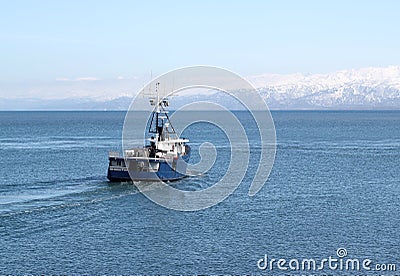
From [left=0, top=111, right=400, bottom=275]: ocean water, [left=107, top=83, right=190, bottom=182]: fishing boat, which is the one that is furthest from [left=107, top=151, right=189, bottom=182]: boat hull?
[left=0, top=111, right=400, bottom=275]: ocean water

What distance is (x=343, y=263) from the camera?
4678 centimetres

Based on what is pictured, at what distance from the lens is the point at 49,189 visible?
7212 centimetres

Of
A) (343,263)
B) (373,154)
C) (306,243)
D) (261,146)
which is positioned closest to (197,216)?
(306,243)

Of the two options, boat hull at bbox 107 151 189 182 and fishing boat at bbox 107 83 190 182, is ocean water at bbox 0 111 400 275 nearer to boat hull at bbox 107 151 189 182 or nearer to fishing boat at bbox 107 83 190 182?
boat hull at bbox 107 151 189 182

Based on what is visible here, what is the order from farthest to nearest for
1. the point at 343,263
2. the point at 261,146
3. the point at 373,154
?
the point at 261,146
the point at 373,154
the point at 343,263

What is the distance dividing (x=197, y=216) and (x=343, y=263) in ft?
56.4

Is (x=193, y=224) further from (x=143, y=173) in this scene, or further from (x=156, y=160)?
(x=156, y=160)

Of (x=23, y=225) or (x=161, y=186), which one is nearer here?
(x=23, y=225)

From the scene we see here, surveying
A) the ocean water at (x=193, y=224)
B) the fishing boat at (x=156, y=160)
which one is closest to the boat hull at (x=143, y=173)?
the fishing boat at (x=156, y=160)

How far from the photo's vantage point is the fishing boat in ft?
251

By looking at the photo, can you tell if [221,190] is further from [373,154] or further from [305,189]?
[373,154]

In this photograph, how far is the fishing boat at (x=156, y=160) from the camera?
3009 inches

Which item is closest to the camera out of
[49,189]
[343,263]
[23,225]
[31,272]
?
[31,272]

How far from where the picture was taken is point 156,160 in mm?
77375
